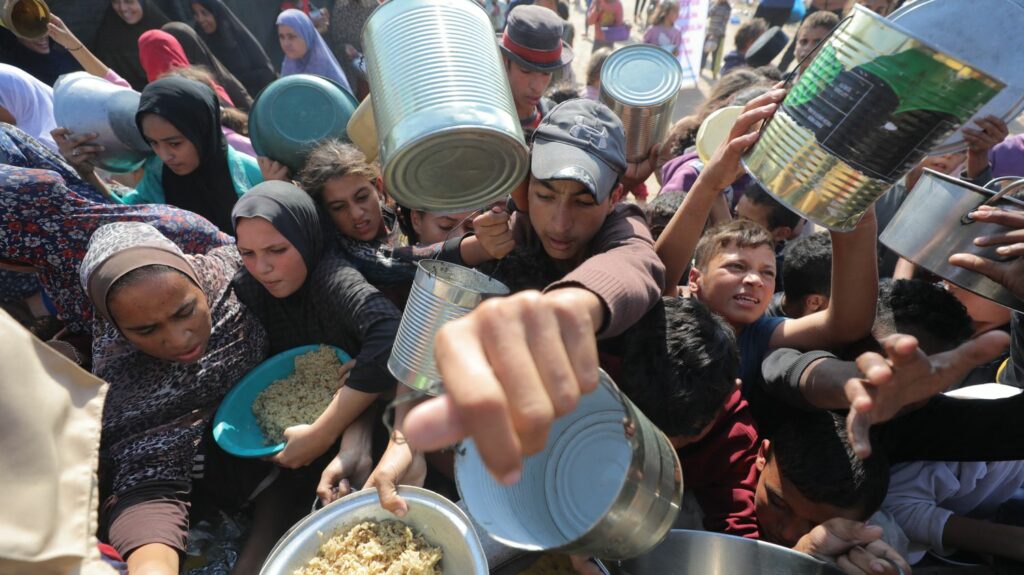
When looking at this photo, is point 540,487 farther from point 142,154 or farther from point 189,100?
point 142,154

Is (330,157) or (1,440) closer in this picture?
(1,440)

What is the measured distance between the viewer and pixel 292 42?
16.7 feet

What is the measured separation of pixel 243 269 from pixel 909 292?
8.82ft

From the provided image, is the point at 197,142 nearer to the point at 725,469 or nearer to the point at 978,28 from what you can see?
the point at 725,469

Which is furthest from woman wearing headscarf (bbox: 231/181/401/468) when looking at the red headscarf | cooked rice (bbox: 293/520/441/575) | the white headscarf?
the red headscarf

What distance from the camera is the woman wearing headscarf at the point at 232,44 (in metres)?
5.71

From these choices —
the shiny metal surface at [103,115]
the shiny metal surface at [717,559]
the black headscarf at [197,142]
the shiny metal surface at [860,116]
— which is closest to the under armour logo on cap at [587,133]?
the shiny metal surface at [860,116]

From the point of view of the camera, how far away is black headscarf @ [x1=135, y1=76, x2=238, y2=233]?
10.1ft

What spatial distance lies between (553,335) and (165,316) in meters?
1.84

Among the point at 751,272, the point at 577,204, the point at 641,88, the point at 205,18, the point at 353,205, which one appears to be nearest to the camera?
the point at 577,204

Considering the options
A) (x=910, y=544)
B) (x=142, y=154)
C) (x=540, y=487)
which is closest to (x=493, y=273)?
(x=540, y=487)

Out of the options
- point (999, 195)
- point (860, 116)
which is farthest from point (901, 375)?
point (999, 195)

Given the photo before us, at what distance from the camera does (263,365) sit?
2.32 meters

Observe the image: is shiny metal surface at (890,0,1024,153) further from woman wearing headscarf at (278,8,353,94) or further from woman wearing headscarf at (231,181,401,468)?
woman wearing headscarf at (278,8,353,94)
